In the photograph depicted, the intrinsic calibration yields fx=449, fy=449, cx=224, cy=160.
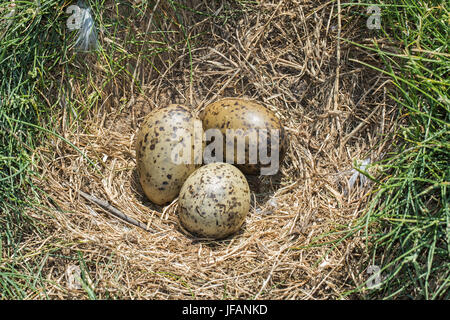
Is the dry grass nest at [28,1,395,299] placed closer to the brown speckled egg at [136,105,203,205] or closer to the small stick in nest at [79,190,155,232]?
the small stick in nest at [79,190,155,232]

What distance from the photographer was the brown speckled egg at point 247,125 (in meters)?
2.70

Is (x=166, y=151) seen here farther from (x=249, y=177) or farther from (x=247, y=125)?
(x=249, y=177)

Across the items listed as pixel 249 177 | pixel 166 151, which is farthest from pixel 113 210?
pixel 249 177

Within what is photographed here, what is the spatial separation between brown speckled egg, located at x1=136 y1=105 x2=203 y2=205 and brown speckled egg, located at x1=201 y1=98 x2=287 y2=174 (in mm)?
153

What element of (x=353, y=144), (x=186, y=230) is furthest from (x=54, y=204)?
(x=353, y=144)

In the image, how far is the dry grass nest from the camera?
2.34 m

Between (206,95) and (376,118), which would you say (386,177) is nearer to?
(376,118)

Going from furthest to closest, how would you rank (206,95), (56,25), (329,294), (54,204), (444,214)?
(206,95)
(56,25)
(54,204)
(329,294)
(444,214)

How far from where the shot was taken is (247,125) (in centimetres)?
270

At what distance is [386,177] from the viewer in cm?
240

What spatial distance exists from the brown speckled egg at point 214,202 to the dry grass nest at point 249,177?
0.12 meters

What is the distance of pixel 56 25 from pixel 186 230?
1516 mm

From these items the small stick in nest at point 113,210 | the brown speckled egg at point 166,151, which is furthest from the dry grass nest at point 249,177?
the brown speckled egg at point 166,151

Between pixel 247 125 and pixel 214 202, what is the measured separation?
515 mm
